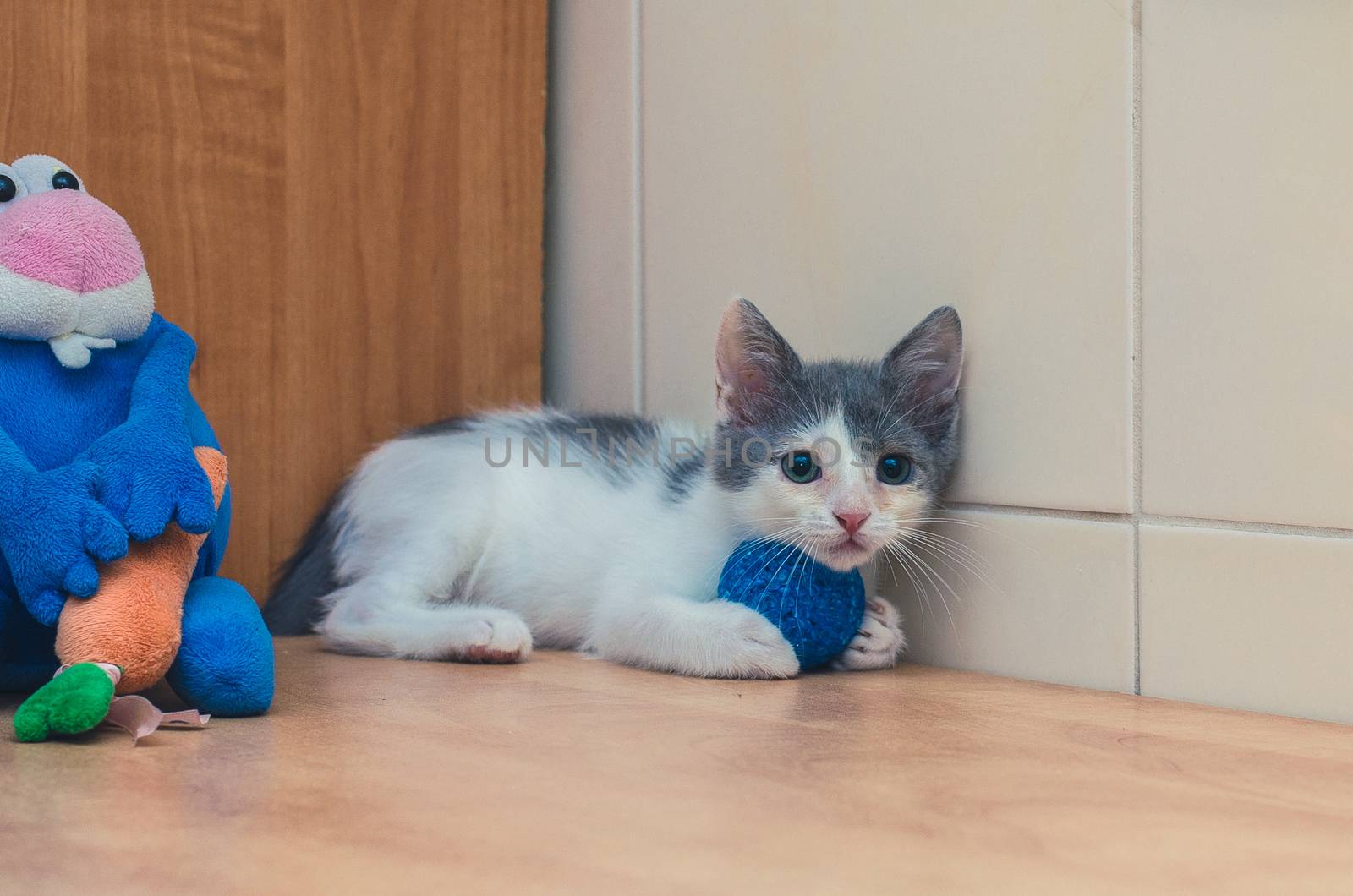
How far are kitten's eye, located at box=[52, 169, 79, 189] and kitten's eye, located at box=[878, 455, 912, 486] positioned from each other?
1.00m

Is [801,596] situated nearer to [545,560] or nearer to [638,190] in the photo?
[545,560]

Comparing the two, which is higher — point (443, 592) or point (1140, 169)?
point (1140, 169)

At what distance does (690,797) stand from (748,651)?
0.51 m

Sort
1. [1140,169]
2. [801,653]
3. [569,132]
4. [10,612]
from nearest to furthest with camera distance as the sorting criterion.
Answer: [10,612], [1140,169], [801,653], [569,132]

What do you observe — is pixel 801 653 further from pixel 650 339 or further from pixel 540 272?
pixel 540 272

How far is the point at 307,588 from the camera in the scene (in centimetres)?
183

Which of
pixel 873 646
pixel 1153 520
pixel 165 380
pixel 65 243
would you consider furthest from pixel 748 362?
pixel 65 243

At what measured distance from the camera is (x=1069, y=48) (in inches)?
56.6

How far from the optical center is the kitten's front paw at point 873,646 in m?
1.55

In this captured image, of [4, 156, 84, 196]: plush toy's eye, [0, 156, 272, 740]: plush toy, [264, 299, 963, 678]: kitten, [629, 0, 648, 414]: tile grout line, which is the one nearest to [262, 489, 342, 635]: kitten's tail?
[264, 299, 963, 678]: kitten

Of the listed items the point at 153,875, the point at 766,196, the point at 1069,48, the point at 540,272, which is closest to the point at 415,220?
the point at 540,272

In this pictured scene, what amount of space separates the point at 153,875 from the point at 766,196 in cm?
131

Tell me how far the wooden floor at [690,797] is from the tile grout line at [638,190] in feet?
2.54

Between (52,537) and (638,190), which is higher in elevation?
(638,190)
